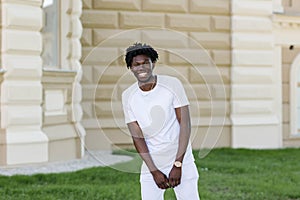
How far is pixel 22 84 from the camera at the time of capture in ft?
28.2

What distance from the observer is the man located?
2.96m

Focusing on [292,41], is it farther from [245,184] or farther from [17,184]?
[17,184]

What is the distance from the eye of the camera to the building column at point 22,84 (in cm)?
844

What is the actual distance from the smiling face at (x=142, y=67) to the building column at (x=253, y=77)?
8.69 m

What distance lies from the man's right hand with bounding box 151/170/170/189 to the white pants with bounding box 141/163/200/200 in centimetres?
7

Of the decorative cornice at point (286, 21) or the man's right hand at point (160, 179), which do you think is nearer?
the man's right hand at point (160, 179)

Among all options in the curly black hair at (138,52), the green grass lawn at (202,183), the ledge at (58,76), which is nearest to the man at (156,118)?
the curly black hair at (138,52)

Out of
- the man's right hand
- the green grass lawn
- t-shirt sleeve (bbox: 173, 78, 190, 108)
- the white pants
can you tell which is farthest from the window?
t-shirt sleeve (bbox: 173, 78, 190, 108)

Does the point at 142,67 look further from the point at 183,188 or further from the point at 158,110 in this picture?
the point at 183,188

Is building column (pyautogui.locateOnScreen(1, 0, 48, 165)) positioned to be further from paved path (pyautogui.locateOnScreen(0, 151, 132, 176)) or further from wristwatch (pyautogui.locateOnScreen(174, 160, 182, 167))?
wristwatch (pyautogui.locateOnScreen(174, 160, 182, 167))

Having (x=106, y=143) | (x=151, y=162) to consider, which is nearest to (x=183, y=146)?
(x=151, y=162)

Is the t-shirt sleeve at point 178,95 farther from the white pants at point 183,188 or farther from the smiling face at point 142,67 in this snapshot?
the white pants at point 183,188

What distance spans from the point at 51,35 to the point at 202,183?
388 cm

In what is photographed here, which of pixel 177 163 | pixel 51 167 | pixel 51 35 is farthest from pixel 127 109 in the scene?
pixel 51 35
